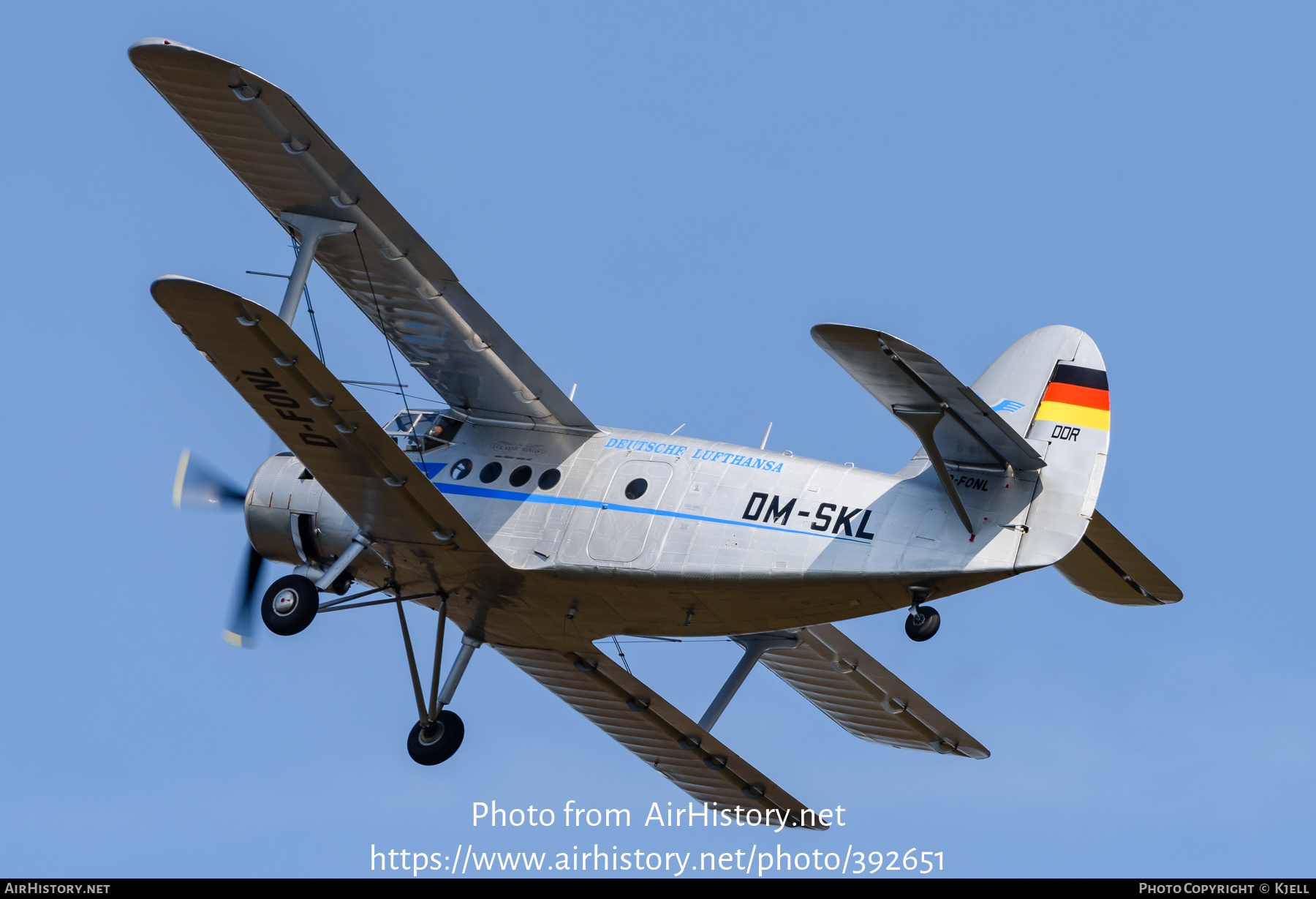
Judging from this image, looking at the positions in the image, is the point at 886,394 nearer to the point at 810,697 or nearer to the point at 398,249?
the point at 398,249

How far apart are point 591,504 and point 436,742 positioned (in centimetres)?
354

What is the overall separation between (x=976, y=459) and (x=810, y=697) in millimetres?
6476

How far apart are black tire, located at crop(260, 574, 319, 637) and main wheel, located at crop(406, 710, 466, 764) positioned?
2253mm

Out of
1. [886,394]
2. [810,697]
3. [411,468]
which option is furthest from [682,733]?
[886,394]

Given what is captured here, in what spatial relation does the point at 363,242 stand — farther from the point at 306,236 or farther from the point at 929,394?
the point at 929,394

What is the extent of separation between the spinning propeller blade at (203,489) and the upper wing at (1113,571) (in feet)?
30.4

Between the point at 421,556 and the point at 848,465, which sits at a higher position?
the point at 848,465

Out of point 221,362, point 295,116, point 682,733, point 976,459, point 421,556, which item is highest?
point 295,116

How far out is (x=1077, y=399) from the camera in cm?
1583

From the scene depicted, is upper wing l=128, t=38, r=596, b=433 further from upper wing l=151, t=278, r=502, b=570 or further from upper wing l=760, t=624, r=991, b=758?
upper wing l=760, t=624, r=991, b=758

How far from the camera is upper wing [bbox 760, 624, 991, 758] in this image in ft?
66.8

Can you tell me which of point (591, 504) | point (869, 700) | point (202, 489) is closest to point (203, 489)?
point (202, 489)

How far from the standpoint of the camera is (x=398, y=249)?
57.4 ft

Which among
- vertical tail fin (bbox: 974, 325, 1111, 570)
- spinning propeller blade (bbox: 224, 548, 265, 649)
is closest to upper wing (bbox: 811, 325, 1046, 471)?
vertical tail fin (bbox: 974, 325, 1111, 570)
